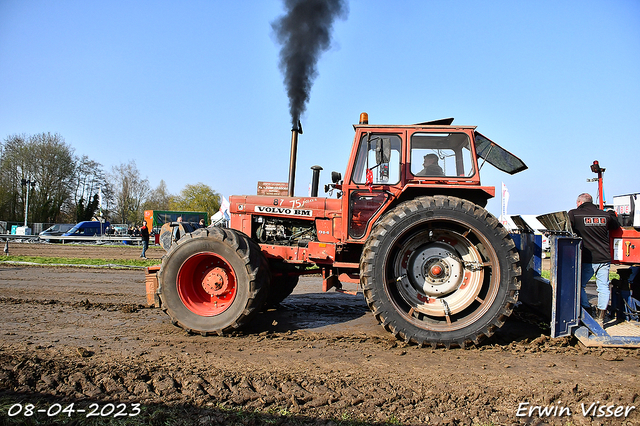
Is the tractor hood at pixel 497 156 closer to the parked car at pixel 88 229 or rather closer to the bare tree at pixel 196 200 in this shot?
the parked car at pixel 88 229

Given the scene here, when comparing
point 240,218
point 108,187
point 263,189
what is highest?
point 108,187

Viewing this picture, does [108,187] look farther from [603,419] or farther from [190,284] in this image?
[603,419]

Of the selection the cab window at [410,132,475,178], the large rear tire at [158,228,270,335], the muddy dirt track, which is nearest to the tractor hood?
the cab window at [410,132,475,178]

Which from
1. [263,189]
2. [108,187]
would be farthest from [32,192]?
[263,189]

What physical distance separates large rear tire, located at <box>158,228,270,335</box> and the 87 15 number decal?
1697 mm

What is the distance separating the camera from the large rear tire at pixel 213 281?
4.36m

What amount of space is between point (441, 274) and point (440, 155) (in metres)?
1.45

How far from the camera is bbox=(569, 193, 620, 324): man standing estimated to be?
14.7 ft

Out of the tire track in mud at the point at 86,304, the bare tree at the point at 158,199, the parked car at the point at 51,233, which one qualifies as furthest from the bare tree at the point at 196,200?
the tire track in mud at the point at 86,304

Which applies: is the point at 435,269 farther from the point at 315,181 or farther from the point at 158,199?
the point at 158,199

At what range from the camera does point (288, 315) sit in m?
5.61

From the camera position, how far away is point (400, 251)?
4.37m

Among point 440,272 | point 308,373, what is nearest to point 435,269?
point 440,272

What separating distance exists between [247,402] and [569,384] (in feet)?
8.49
